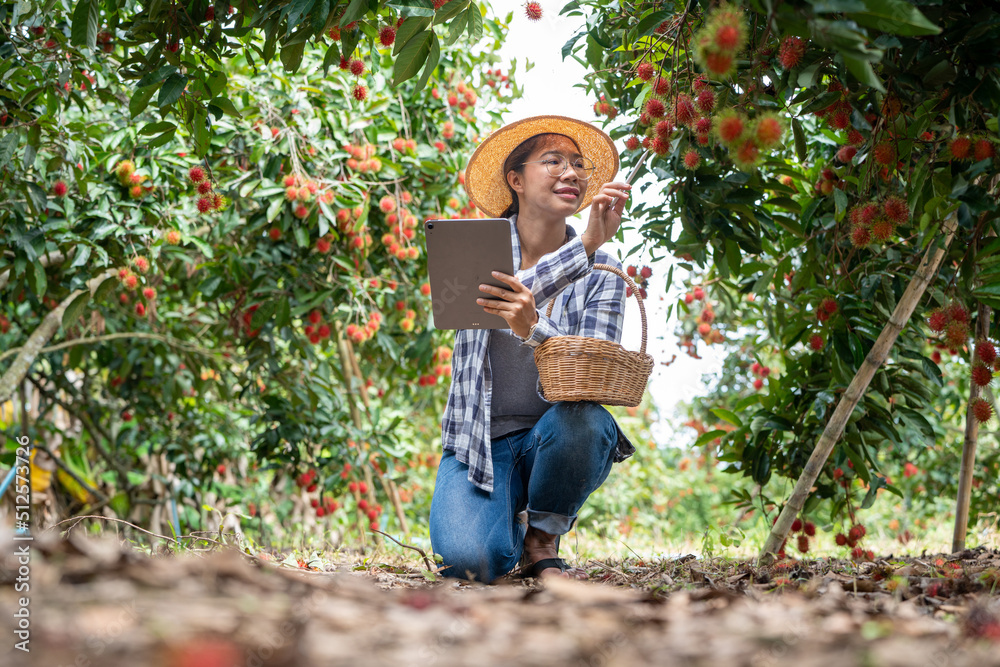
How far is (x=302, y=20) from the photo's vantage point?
1597 mm

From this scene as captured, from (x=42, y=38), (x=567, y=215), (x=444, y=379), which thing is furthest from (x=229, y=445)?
(x=567, y=215)

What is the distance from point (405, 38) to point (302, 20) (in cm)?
22

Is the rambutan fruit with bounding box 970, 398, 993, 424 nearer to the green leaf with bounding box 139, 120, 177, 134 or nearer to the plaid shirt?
the plaid shirt

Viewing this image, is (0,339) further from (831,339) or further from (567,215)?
(831,339)

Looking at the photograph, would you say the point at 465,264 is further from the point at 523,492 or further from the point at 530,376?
the point at 523,492

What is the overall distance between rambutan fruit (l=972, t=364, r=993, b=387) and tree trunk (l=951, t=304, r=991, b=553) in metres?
0.11

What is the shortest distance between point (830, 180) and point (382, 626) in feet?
5.87

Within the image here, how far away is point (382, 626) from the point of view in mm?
723

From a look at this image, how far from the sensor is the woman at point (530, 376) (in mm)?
1854

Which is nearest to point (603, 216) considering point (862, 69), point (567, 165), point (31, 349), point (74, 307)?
point (567, 165)

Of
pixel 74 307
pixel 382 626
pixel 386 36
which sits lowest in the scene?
pixel 382 626

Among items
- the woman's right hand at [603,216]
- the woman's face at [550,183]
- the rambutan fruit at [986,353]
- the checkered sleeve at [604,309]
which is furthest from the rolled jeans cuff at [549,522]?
the rambutan fruit at [986,353]

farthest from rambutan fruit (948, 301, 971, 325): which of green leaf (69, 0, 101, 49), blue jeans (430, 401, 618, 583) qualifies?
green leaf (69, 0, 101, 49)

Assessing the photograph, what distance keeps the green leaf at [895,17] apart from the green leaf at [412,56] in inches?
36.0
